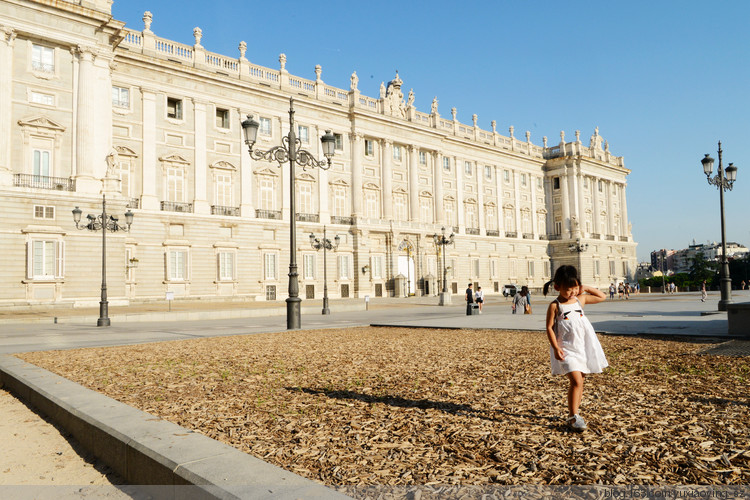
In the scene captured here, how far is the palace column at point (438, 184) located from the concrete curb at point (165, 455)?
159ft

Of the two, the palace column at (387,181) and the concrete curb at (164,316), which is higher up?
the palace column at (387,181)

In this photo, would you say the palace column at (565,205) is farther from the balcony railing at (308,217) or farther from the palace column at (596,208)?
the balcony railing at (308,217)

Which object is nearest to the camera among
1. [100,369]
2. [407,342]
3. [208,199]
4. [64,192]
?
[100,369]

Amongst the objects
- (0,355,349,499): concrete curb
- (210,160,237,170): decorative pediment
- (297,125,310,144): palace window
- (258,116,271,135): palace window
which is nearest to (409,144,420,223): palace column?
(297,125,310,144): palace window

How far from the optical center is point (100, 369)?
8430 mm

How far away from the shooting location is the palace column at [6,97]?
27219 mm

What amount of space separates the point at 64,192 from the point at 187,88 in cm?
1274

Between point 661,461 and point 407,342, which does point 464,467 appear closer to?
point 661,461

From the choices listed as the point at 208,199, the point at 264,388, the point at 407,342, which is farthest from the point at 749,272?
the point at 264,388

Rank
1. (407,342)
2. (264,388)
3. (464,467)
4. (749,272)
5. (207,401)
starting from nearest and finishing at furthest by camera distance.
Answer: (464,467) → (207,401) → (264,388) → (407,342) → (749,272)

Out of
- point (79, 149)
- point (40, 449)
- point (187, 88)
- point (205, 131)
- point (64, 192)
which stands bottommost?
point (40, 449)

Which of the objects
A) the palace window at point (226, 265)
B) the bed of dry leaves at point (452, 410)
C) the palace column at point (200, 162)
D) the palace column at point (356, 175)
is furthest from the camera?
the palace column at point (356, 175)

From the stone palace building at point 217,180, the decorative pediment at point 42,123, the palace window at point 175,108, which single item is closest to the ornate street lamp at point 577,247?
the stone palace building at point 217,180

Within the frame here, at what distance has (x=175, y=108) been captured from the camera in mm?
37188
